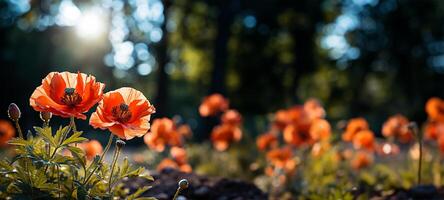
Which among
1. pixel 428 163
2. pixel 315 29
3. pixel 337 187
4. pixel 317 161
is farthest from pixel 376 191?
pixel 315 29

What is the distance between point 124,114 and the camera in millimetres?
1853

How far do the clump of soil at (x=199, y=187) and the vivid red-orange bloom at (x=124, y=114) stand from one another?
1.22m

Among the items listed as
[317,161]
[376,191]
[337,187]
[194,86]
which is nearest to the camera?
[337,187]

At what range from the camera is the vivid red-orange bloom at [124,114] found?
1.81 meters

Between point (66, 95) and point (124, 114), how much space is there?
0.19 m

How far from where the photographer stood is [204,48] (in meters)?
26.0

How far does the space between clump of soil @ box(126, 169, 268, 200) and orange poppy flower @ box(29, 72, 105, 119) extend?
1289 mm

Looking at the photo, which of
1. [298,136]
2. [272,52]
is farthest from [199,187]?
[272,52]

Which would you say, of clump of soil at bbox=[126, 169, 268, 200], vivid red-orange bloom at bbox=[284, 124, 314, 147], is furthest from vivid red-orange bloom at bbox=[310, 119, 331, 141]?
clump of soil at bbox=[126, 169, 268, 200]

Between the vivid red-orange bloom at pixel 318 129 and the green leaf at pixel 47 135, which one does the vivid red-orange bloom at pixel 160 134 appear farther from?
the green leaf at pixel 47 135

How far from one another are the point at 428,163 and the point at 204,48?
2093 centimetres

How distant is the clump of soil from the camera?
328 cm

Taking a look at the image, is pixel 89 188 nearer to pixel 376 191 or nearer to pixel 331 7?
pixel 376 191

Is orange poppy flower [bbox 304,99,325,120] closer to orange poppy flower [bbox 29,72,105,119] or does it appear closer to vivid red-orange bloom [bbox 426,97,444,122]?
vivid red-orange bloom [bbox 426,97,444,122]
